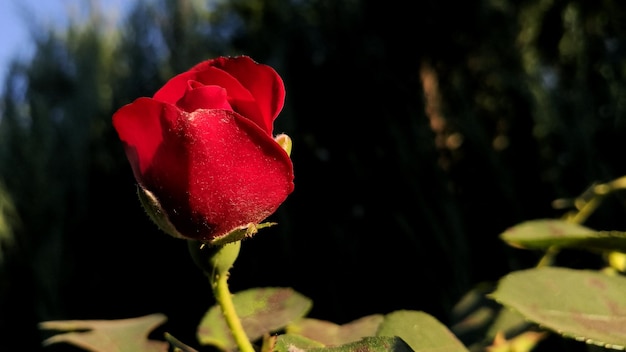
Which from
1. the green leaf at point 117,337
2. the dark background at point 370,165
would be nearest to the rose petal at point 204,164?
the green leaf at point 117,337

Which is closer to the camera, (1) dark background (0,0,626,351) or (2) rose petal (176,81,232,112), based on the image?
(2) rose petal (176,81,232,112)

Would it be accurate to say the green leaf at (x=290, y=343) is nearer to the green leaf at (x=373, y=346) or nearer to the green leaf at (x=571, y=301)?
the green leaf at (x=373, y=346)

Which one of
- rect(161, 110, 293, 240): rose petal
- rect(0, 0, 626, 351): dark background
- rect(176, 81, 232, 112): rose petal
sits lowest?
rect(0, 0, 626, 351): dark background

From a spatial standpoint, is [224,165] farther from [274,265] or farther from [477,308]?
[274,265]

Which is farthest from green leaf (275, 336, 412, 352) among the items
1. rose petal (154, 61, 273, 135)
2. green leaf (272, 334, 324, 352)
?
rose petal (154, 61, 273, 135)

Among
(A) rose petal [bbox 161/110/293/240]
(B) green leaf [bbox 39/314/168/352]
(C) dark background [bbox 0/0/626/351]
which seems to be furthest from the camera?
(C) dark background [bbox 0/0/626/351]

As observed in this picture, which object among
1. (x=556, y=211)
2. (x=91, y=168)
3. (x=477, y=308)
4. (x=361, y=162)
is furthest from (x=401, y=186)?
(x=91, y=168)

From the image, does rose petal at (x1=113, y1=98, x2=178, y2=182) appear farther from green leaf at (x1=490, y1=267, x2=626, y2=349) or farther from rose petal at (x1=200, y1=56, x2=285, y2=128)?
green leaf at (x1=490, y1=267, x2=626, y2=349)
